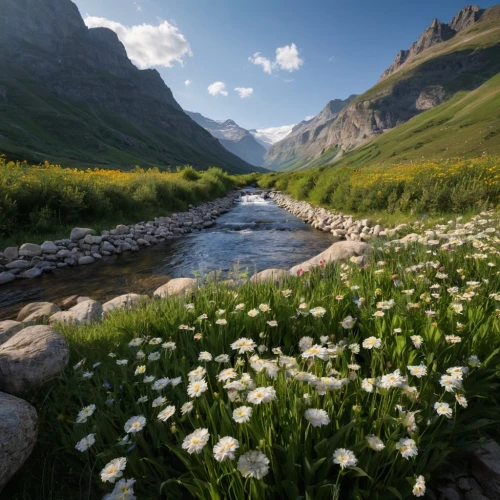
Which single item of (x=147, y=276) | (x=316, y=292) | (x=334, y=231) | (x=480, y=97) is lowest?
(x=147, y=276)

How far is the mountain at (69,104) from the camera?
278 ft

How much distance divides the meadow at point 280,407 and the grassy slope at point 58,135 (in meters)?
52.9

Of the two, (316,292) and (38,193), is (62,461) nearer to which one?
(316,292)

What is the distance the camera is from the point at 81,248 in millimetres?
12156

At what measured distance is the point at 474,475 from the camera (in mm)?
1938

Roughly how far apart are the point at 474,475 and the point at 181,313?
8.99 feet

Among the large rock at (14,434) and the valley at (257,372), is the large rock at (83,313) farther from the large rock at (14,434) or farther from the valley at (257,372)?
the large rock at (14,434)

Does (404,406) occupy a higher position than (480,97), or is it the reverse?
(480,97)

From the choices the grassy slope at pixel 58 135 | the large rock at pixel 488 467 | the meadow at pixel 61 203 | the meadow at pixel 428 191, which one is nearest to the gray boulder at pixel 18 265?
the meadow at pixel 61 203

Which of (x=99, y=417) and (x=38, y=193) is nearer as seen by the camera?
(x=99, y=417)

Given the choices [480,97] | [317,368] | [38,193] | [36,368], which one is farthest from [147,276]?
[480,97]

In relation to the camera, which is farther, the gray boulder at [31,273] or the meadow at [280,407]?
the gray boulder at [31,273]

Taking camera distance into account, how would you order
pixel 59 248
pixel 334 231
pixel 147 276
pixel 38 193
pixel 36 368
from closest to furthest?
pixel 36 368, pixel 147 276, pixel 59 248, pixel 38 193, pixel 334 231

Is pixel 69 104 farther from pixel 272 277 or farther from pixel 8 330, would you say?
pixel 272 277
